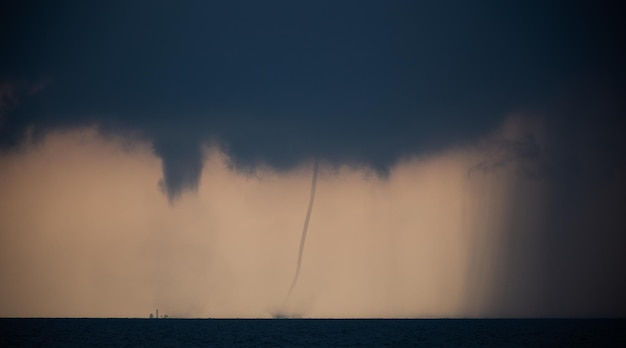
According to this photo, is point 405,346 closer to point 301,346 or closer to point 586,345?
point 301,346

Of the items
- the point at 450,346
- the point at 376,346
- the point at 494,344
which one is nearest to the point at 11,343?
the point at 376,346

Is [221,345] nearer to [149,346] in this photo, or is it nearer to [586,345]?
[149,346]

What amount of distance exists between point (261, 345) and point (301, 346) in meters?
6.72

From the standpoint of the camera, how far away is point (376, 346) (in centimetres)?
11250

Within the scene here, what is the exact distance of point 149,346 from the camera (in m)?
106

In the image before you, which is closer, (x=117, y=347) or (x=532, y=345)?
(x=117, y=347)

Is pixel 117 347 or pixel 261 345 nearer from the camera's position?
pixel 117 347

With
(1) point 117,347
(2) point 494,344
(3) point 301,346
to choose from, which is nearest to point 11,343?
(1) point 117,347

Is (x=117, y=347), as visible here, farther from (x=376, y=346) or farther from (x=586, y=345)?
(x=586, y=345)

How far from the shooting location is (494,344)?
11406 cm

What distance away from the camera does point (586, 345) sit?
11169cm

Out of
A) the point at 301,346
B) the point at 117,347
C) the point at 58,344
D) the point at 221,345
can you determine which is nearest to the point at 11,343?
the point at 58,344

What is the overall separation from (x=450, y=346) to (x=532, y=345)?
12925mm

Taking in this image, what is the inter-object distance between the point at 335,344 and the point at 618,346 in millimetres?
41342
